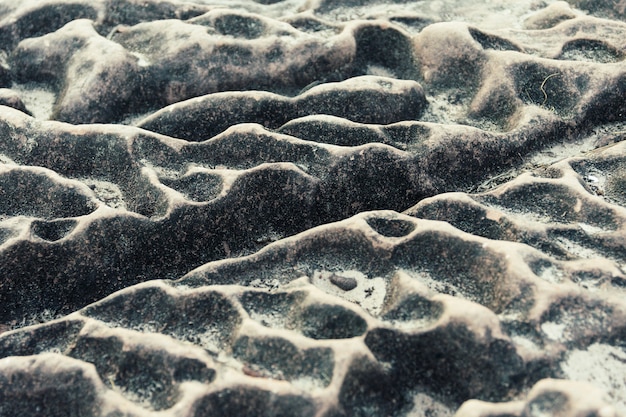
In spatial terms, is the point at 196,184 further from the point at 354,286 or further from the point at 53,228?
the point at 354,286

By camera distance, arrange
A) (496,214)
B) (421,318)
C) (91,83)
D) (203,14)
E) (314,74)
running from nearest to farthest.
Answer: (421,318) < (496,214) < (91,83) < (314,74) < (203,14)

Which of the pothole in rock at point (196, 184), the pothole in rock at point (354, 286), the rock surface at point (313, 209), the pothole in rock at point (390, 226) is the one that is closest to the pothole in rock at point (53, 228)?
the rock surface at point (313, 209)

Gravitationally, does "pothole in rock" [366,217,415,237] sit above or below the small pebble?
above

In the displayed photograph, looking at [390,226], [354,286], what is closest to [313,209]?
[390,226]

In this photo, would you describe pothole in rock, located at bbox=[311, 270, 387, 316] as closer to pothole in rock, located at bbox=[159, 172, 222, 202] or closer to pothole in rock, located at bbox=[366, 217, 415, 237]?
pothole in rock, located at bbox=[366, 217, 415, 237]

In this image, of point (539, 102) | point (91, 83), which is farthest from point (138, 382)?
point (539, 102)

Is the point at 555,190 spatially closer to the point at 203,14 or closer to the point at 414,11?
the point at 414,11

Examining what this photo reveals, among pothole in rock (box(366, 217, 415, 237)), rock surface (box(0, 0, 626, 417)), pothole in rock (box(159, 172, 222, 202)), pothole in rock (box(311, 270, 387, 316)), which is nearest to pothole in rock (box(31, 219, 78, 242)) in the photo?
rock surface (box(0, 0, 626, 417))

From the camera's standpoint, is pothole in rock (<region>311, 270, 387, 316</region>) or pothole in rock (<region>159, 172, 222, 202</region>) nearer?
pothole in rock (<region>311, 270, 387, 316</region>)
